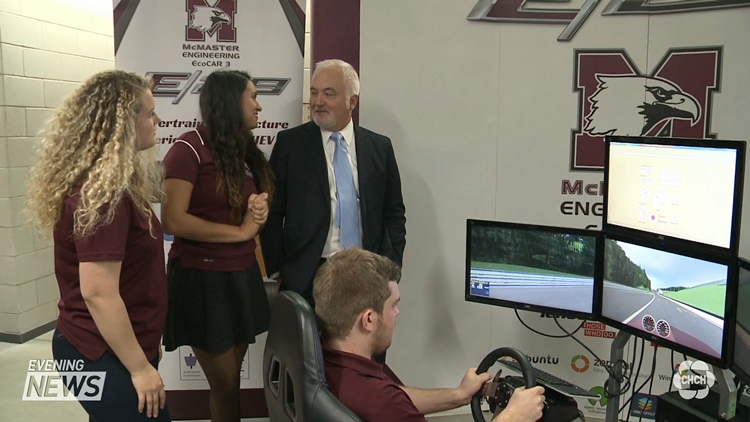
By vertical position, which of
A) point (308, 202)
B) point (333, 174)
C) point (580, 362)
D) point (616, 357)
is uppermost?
point (333, 174)

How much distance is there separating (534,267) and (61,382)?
245cm

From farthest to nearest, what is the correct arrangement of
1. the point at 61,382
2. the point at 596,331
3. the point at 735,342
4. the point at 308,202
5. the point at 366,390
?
the point at 61,382
the point at 596,331
the point at 308,202
the point at 735,342
the point at 366,390

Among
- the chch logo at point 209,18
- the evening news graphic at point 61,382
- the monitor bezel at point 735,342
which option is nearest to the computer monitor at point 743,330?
the monitor bezel at point 735,342

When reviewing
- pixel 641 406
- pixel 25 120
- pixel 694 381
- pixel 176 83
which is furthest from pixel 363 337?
pixel 25 120

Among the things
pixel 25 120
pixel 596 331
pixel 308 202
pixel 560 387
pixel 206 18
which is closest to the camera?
pixel 560 387

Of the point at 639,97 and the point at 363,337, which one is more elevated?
the point at 639,97

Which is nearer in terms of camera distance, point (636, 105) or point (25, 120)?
point (636, 105)

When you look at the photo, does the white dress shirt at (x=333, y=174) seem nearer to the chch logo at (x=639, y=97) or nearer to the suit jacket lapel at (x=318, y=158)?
the suit jacket lapel at (x=318, y=158)

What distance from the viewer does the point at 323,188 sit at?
2.63m

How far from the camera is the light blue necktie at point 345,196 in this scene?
2.65 meters

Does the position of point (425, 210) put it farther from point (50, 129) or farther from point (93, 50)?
point (93, 50)

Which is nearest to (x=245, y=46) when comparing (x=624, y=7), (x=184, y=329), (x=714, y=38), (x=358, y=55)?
(x=358, y=55)

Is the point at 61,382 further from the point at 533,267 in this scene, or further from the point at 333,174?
the point at 533,267

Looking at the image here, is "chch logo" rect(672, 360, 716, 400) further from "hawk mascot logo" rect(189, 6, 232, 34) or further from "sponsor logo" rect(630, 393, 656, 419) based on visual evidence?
"hawk mascot logo" rect(189, 6, 232, 34)
